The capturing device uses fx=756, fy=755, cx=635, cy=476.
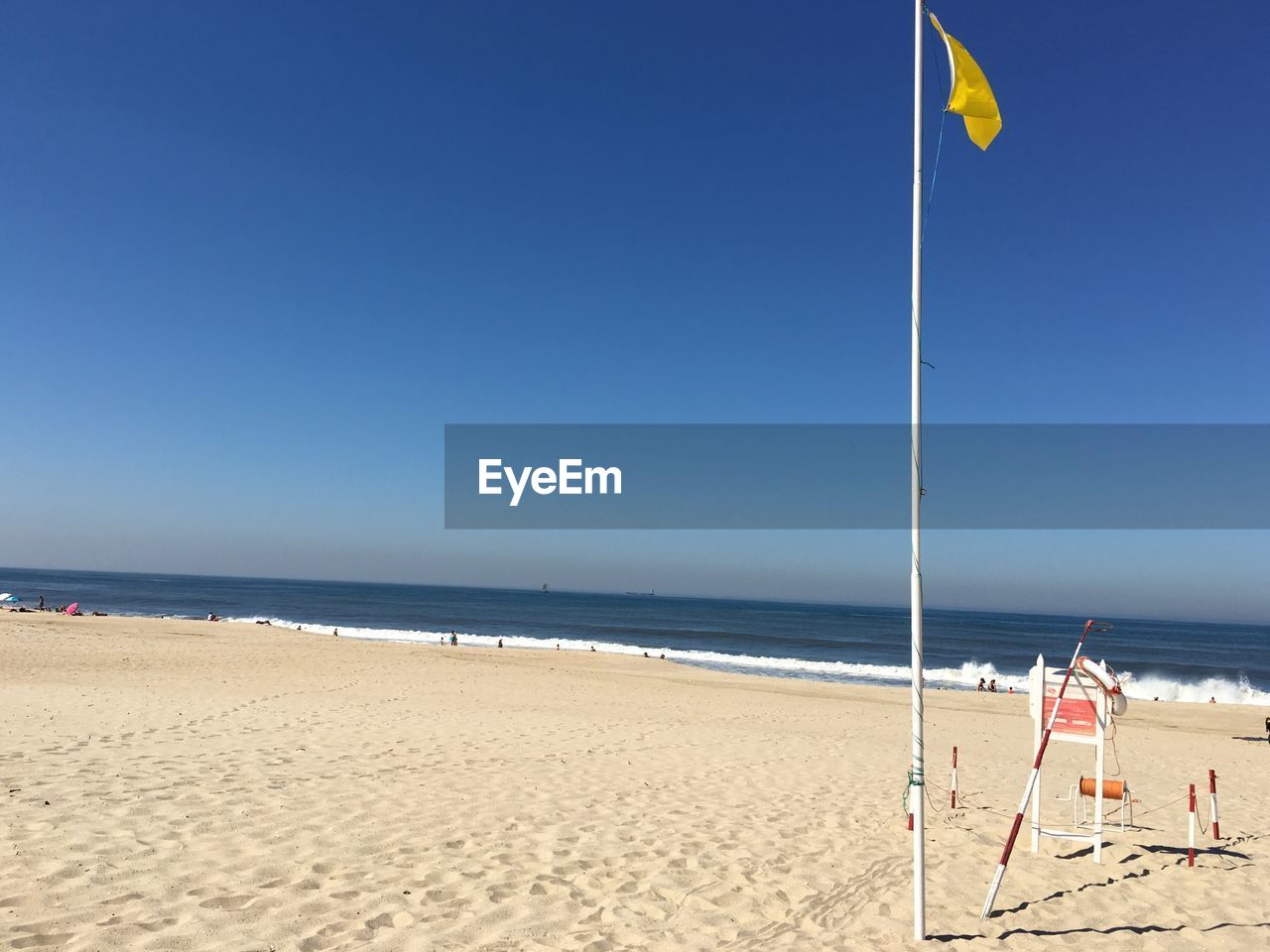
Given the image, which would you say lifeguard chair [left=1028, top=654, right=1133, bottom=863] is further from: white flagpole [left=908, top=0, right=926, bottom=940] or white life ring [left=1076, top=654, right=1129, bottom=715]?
white flagpole [left=908, top=0, right=926, bottom=940]

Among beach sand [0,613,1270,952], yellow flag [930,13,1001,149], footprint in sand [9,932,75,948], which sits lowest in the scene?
beach sand [0,613,1270,952]

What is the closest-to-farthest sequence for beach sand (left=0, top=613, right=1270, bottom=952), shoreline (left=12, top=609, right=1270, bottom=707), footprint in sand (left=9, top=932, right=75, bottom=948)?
footprint in sand (left=9, top=932, right=75, bottom=948)
beach sand (left=0, top=613, right=1270, bottom=952)
shoreline (left=12, top=609, right=1270, bottom=707)

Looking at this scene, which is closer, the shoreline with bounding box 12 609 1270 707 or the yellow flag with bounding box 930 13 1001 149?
the yellow flag with bounding box 930 13 1001 149

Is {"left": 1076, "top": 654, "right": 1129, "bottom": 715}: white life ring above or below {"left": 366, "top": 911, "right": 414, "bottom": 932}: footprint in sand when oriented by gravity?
above

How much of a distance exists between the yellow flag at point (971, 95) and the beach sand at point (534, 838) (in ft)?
→ 23.1

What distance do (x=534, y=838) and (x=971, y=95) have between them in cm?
838

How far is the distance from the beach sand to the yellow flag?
23.1ft

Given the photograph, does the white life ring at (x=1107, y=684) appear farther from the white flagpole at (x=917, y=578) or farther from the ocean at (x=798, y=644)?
the ocean at (x=798, y=644)

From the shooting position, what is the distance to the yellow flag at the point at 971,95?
6.73 metres

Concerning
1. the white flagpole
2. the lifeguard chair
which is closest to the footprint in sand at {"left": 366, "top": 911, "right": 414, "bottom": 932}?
the white flagpole

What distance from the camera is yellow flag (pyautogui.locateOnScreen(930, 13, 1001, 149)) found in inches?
265

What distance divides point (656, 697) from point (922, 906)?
19.0 meters

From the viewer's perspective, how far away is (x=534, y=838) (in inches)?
312

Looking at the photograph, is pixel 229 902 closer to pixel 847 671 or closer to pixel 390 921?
pixel 390 921
